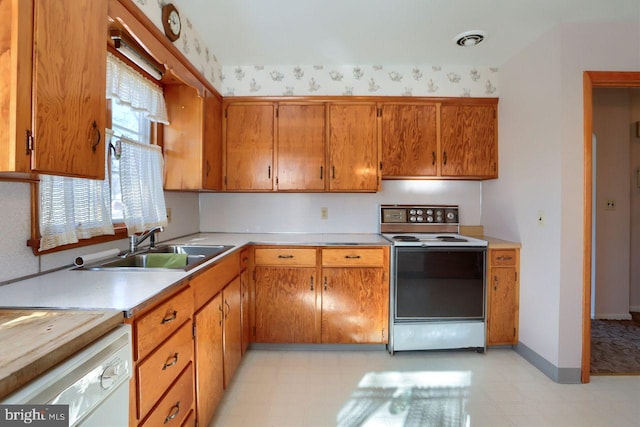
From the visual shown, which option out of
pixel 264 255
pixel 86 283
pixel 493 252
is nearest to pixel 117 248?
pixel 86 283

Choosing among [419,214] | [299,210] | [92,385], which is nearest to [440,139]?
[419,214]

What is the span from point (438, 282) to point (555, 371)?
92 centimetres

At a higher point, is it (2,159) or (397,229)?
(2,159)

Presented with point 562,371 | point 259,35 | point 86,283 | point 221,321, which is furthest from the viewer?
point 259,35

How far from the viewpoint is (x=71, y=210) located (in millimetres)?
1424

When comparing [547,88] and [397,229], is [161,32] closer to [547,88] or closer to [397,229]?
[397,229]

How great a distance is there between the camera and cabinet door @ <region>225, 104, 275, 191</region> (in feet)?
8.96

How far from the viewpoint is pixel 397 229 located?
2.95 m

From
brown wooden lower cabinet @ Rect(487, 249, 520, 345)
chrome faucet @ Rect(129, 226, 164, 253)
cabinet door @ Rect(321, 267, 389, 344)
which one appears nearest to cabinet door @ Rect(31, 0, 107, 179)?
chrome faucet @ Rect(129, 226, 164, 253)

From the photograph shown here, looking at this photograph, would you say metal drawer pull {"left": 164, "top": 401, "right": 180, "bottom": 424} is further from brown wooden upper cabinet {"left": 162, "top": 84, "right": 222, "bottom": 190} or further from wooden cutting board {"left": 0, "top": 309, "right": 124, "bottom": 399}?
brown wooden upper cabinet {"left": 162, "top": 84, "right": 222, "bottom": 190}

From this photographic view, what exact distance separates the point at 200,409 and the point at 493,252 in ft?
7.55

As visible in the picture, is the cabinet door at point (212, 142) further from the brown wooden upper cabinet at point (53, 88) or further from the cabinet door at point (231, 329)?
the brown wooden upper cabinet at point (53, 88)

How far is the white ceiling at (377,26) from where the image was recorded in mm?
1928

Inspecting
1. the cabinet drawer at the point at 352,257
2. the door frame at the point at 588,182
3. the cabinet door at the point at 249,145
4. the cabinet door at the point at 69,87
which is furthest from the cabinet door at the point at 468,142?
the cabinet door at the point at 69,87
